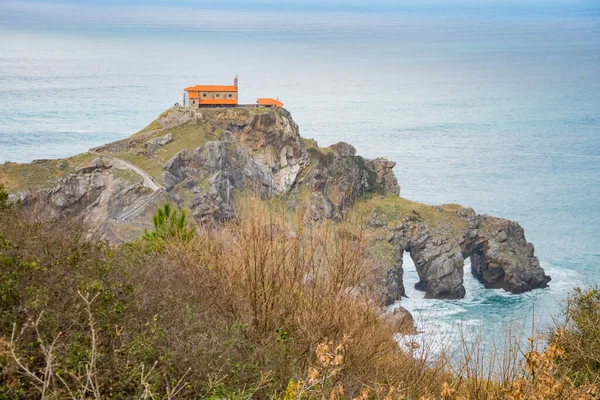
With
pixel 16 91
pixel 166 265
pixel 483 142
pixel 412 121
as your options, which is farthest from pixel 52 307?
pixel 16 91

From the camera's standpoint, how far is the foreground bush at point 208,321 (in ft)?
32.5

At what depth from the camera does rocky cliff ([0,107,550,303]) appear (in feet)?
191

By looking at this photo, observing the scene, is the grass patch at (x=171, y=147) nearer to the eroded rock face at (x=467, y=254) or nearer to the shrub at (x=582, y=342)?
the eroded rock face at (x=467, y=254)

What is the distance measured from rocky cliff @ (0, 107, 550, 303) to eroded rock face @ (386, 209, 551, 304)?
93 mm

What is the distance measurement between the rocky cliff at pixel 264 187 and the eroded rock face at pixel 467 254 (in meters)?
0.09

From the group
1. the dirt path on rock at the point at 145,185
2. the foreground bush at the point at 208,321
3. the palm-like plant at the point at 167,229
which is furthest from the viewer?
the dirt path on rock at the point at 145,185

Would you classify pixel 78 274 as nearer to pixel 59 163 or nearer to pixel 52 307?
pixel 52 307

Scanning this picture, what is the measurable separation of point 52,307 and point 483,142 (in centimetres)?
10979

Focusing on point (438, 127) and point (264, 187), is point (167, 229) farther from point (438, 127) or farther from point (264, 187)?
point (438, 127)

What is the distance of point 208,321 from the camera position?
1251 centimetres

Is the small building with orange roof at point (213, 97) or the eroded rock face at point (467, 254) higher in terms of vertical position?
the small building with orange roof at point (213, 97)

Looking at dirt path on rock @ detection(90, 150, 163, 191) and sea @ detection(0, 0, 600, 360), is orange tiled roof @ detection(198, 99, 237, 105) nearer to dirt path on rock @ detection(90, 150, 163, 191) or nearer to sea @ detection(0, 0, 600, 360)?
dirt path on rock @ detection(90, 150, 163, 191)

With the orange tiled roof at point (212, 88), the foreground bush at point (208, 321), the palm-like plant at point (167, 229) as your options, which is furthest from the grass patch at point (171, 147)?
the foreground bush at point (208, 321)

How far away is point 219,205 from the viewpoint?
59.8 metres
